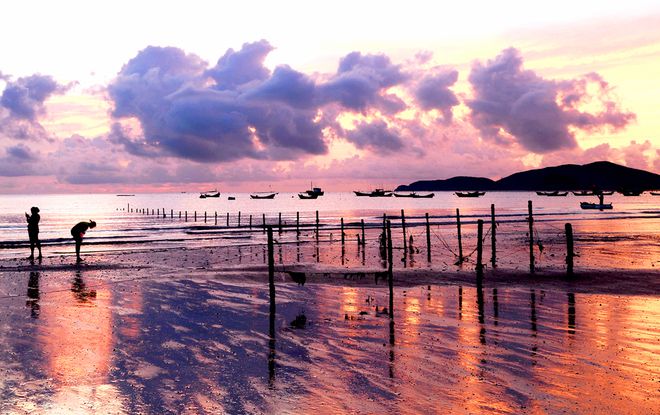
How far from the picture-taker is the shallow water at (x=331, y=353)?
10.9m

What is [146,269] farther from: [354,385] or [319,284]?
[354,385]

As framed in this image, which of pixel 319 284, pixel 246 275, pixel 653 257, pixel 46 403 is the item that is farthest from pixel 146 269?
pixel 653 257

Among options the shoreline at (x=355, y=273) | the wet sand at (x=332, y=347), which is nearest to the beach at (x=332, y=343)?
the wet sand at (x=332, y=347)

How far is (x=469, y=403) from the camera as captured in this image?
10.6 metres

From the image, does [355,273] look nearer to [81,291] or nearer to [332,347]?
[81,291]

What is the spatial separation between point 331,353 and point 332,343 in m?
1.02

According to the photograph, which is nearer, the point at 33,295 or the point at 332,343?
the point at 332,343

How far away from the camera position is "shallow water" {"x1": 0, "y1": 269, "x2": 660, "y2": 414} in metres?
10.9

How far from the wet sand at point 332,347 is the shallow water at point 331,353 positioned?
0.05m

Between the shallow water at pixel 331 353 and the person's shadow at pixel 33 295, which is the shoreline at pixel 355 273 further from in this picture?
the shallow water at pixel 331 353

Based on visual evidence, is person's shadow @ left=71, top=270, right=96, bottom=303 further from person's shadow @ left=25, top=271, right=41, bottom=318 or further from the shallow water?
person's shadow @ left=25, top=271, right=41, bottom=318

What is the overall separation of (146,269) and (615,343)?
25357 millimetres

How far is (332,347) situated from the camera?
14.8 meters

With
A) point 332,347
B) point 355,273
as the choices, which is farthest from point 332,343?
point 355,273
